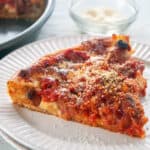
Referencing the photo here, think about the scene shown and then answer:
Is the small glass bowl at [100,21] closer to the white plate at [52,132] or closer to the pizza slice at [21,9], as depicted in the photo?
the pizza slice at [21,9]

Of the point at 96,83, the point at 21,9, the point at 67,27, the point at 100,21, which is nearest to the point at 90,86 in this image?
the point at 96,83

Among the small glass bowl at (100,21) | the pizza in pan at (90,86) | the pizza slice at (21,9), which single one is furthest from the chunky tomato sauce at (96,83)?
the pizza slice at (21,9)

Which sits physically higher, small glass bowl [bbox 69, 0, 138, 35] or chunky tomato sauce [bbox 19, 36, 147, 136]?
small glass bowl [bbox 69, 0, 138, 35]

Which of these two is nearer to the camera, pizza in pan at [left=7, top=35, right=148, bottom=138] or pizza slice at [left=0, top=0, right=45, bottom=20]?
pizza in pan at [left=7, top=35, right=148, bottom=138]

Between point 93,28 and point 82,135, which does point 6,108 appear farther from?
point 93,28

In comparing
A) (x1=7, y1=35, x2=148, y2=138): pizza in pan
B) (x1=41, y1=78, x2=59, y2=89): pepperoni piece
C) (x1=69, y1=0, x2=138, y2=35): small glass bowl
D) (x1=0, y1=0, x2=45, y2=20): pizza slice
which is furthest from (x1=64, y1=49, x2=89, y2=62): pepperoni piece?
(x1=0, y1=0, x2=45, y2=20): pizza slice

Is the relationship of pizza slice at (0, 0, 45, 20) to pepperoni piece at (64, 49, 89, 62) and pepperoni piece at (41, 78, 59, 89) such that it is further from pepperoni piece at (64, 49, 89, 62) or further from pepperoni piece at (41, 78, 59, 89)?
pepperoni piece at (41, 78, 59, 89)
